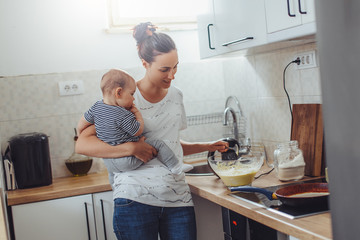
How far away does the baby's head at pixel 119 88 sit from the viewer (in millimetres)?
1907

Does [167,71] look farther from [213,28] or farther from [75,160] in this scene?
[75,160]

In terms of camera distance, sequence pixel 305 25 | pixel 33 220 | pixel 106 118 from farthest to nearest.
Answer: pixel 33 220
pixel 106 118
pixel 305 25

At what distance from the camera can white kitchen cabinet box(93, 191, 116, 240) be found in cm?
243

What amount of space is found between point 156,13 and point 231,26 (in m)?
0.96

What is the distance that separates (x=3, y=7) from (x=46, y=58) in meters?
0.37

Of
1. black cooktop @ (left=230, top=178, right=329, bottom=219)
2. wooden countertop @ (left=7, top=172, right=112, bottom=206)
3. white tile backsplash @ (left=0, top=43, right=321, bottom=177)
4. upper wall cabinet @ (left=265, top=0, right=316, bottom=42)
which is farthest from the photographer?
white tile backsplash @ (left=0, top=43, right=321, bottom=177)


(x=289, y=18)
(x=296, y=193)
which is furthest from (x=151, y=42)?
(x=296, y=193)

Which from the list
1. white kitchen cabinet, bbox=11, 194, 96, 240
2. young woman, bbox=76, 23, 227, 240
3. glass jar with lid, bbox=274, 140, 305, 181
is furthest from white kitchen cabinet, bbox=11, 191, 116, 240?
glass jar with lid, bbox=274, 140, 305, 181

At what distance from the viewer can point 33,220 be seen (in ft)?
7.79

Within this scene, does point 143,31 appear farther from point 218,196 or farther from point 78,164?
point 78,164

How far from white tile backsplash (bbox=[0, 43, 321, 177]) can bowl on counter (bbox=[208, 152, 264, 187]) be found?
1.57ft

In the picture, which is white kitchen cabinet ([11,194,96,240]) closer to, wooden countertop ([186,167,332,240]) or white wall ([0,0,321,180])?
white wall ([0,0,321,180])

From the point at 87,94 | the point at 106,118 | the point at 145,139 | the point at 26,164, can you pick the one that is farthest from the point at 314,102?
the point at 26,164

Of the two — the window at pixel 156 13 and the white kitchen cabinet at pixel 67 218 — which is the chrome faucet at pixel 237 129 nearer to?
the window at pixel 156 13
